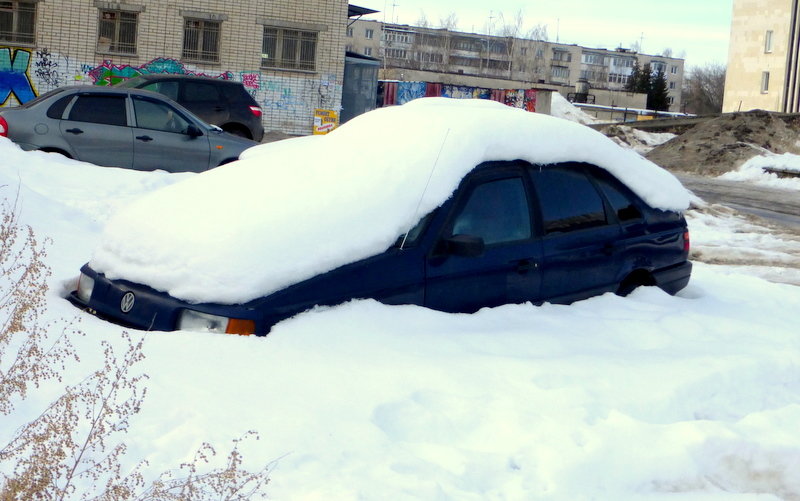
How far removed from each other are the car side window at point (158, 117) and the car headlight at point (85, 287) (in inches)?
334

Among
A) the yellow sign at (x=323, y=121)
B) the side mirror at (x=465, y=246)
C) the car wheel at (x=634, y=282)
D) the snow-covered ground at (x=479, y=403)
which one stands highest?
the yellow sign at (x=323, y=121)

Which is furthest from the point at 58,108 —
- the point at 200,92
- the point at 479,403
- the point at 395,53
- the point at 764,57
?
the point at 395,53

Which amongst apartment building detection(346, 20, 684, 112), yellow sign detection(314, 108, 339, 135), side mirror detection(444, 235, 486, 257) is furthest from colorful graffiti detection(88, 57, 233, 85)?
apartment building detection(346, 20, 684, 112)

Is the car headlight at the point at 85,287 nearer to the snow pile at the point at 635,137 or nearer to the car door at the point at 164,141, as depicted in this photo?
the car door at the point at 164,141

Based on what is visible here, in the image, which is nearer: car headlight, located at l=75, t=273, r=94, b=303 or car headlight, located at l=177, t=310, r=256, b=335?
car headlight, located at l=177, t=310, r=256, b=335

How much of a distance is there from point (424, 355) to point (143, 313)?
1449 millimetres

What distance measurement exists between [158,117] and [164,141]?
42 cm

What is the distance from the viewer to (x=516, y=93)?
4844 cm

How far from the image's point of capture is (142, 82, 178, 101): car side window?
19328 millimetres

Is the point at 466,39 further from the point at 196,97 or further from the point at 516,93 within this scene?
the point at 196,97

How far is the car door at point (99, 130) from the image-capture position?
13.0m

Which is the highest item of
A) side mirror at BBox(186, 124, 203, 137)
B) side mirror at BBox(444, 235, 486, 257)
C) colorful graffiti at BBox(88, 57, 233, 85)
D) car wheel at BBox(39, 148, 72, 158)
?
colorful graffiti at BBox(88, 57, 233, 85)

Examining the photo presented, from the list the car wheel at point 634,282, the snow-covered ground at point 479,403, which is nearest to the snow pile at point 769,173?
the car wheel at point 634,282

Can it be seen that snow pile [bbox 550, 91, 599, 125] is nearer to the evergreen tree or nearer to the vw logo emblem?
the evergreen tree
